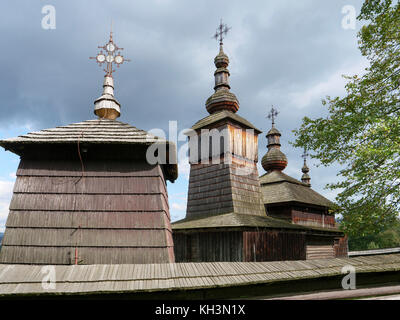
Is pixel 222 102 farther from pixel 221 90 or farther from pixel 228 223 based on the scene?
pixel 228 223

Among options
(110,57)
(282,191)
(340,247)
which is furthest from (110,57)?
(340,247)

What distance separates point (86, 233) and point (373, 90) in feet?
35.9

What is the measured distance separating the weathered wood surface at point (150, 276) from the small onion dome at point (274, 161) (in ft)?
68.1

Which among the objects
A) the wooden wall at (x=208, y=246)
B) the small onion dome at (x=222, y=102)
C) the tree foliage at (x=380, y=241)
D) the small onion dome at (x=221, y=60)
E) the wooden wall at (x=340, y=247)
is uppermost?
the small onion dome at (x=221, y=60)

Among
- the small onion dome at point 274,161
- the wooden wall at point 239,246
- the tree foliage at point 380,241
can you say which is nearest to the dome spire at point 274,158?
the small onion dome at point 274,161

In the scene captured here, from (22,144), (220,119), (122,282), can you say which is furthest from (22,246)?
(220,119)

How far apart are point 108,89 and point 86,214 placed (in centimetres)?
558

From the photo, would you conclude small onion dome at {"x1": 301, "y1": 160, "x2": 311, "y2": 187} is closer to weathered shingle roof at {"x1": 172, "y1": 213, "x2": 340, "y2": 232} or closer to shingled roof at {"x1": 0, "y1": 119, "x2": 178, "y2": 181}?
weathered shingle roof at {"x1": 172, "y1": 213, "x2": 340, "y2": 232}

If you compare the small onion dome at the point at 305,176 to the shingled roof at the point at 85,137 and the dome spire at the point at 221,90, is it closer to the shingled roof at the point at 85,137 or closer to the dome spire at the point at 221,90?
the dome spire at the point at 221,90

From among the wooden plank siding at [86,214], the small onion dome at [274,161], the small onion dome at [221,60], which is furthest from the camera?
the small onion dome at [274,161]

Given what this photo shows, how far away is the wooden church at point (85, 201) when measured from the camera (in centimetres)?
673

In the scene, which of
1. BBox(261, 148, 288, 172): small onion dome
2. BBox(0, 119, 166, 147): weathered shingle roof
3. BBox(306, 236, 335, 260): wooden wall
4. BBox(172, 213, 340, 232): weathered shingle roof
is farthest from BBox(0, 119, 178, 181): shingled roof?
BBox(261, 148, 288, 172): small onion dome
